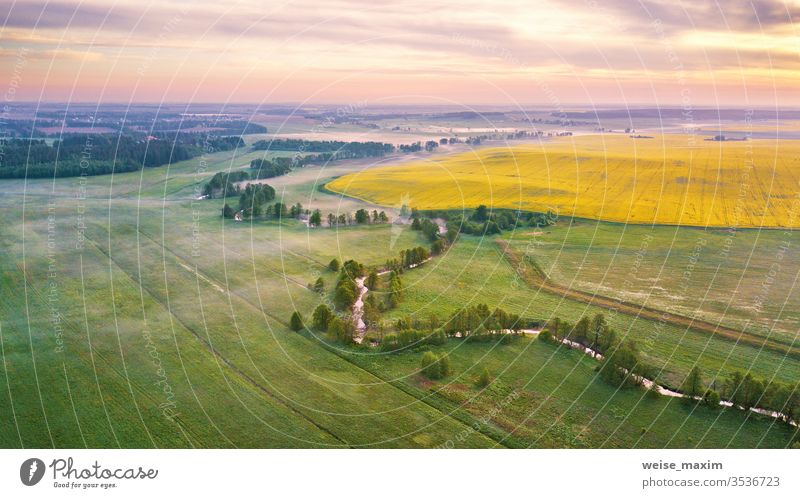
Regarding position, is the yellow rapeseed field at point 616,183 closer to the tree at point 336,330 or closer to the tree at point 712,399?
the tree at point 712,399

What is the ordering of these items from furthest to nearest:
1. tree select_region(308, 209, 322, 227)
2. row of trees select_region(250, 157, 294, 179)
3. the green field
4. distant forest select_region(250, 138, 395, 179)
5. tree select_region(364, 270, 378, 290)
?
distant forest select_region(250, 138, 395, 179) → row of trees select_region(250, 157, 294, 179) → tree select_region(308, 209, 322, 227) → tree select_region(364, 270, 378, 290) → the green field

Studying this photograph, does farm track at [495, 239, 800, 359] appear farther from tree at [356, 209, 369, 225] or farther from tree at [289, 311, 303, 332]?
tree at [356, 209, 369, 225]

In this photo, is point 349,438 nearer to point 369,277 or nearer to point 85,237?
point 369,277

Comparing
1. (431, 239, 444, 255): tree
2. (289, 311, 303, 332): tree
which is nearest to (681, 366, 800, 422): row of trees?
(289, 311, 303, 332): tree

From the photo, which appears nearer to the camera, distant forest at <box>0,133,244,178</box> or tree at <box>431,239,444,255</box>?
tree at <box>431,239,444,255</box>

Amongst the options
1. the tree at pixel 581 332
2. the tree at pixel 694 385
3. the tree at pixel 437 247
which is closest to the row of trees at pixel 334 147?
the tree at pixel 437 247
